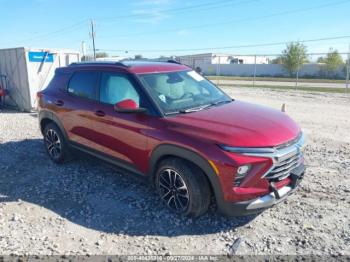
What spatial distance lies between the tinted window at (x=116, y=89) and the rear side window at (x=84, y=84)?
8.6 inches

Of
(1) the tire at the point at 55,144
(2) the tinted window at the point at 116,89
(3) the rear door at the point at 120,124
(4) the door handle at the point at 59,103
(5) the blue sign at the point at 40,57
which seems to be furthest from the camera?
(5) the blue sign at the point at 40,57

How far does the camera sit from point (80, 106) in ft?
15.7

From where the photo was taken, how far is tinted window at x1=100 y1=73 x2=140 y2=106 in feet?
13.4

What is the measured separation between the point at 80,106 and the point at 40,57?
7626mm

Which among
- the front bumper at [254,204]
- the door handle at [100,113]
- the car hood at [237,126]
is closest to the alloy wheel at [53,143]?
the door handle at [100,113]

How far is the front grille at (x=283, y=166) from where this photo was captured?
3217 mm

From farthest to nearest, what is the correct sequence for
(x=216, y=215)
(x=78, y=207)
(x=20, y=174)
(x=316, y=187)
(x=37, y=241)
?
(x=20, y=174) → (x=316, y=187) → (x=78, y=207) → (x=216, y=215) → (x=37, y=241)

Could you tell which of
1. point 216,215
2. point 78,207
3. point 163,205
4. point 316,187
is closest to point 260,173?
point 216,215

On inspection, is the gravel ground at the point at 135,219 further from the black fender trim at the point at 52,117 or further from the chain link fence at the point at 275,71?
the chain link fence at the point at 275,71

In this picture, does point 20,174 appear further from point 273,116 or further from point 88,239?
point 273,116

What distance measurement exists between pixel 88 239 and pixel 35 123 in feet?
23.0

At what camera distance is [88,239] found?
132 inches

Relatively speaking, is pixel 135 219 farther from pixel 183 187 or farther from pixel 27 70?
pixel 27 70

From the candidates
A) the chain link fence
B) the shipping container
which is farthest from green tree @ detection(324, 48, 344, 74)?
the shipping container
